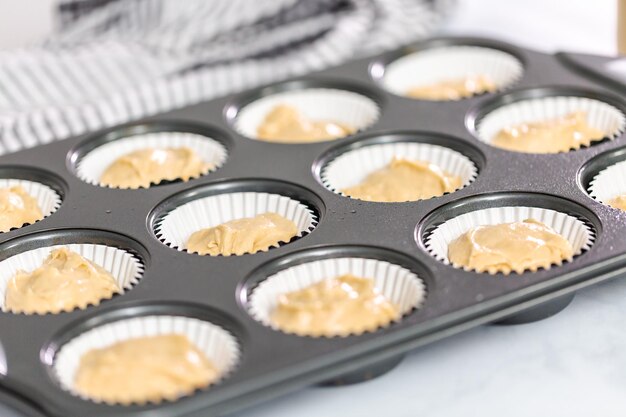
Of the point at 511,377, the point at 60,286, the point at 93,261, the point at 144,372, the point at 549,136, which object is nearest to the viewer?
the point at 144,372

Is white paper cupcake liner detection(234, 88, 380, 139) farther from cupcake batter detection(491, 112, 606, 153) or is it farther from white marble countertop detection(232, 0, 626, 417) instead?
white marble countertop detection(232, 0, 626, 417)

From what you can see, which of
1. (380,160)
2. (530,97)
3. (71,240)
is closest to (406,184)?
(380,160)

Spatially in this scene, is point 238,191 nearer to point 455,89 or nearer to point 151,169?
point 151,169

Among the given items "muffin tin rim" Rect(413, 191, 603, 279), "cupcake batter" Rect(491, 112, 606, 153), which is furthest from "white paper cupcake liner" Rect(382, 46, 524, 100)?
"muffin tin rim" Rect(413, 191, 603, 279)

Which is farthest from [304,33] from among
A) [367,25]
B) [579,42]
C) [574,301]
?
[574,301]

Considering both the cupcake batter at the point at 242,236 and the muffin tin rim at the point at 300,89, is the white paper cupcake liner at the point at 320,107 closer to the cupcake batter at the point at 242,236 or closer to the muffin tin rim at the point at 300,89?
the muffin tin rim at the point at 300,89

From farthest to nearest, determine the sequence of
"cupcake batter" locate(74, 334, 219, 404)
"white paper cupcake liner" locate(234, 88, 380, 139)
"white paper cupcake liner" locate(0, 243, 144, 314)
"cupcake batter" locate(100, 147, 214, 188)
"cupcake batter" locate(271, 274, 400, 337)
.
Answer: "white paper cupcake liner" locate(234, 88, 380, 139), "cupcake batter" locate(100, 147, 214, 188), "white paper cupcake liner" locate(0, 243, 144, 314), "cupcake batter" locate(271, 274, 400, 337), "cupcake batter" locate(74, 334, 219, 404)
